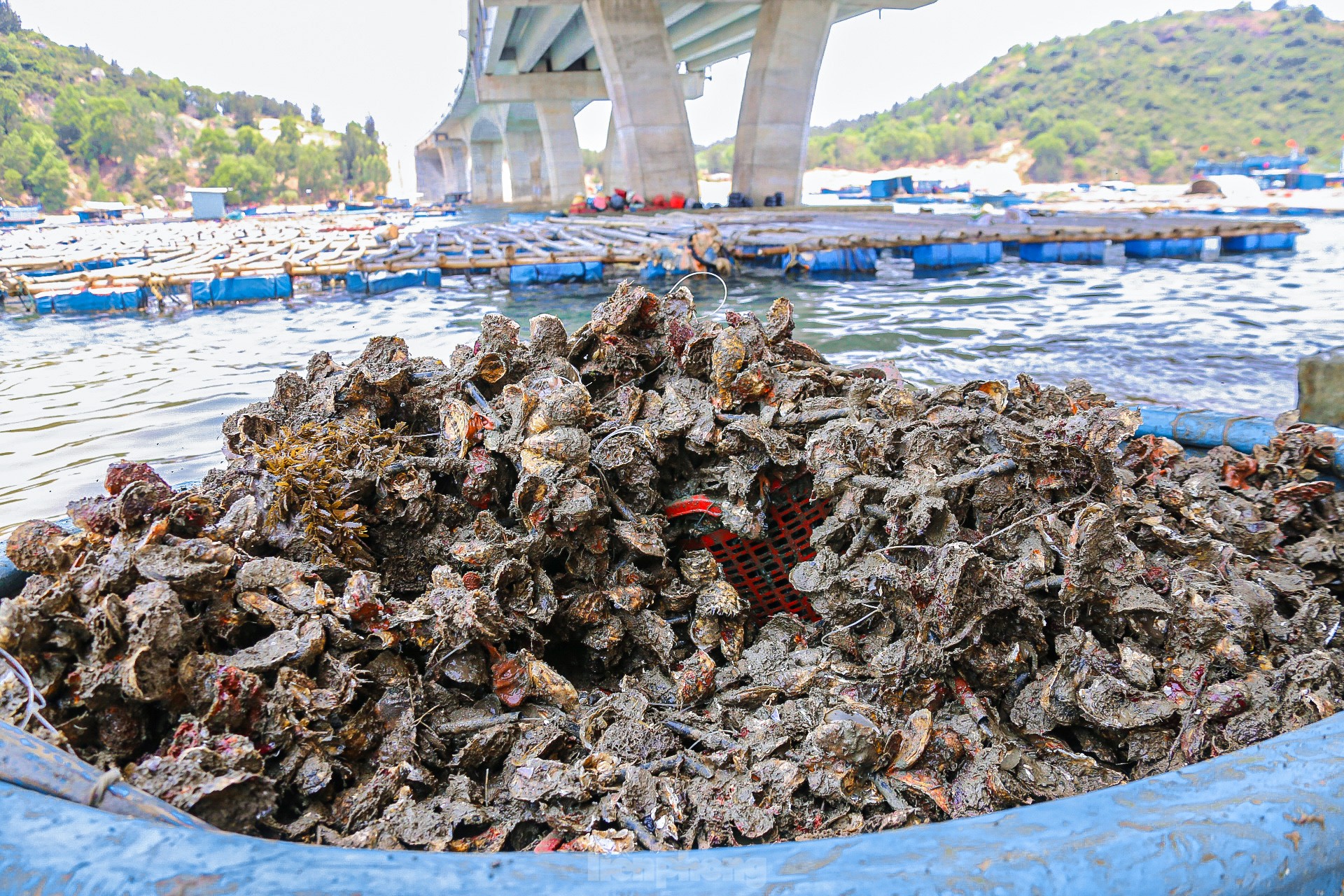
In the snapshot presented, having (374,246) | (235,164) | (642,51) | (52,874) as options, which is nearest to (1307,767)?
(52,874)

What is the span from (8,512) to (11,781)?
3989 mm

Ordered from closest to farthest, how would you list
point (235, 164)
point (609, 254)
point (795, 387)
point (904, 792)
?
point (904, 792)
point (795, 387)
point (609, 254)
point (235, 164)

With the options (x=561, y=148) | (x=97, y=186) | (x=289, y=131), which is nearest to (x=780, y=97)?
(x=561, y=148)

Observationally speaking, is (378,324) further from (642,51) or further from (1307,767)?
(642,51)

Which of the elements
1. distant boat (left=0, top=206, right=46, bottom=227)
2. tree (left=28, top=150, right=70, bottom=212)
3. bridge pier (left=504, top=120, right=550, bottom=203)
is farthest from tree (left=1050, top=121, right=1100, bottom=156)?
tree (left=28, top=150, right=70, bottom=212)

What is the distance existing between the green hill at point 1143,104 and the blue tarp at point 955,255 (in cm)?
6971

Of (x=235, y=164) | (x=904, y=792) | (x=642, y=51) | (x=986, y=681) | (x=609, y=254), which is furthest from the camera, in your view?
(x=235, y=164)

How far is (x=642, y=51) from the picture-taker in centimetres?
2066

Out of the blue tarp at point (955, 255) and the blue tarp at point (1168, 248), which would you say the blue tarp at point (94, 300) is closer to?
the blue tarp at point (955, 255)

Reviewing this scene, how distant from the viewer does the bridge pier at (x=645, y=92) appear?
20.3 metres

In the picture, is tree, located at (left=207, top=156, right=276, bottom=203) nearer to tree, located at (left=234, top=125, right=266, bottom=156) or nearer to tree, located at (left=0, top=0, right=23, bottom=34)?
tree, located at (left=234, top=125, right=266, bottom=156)

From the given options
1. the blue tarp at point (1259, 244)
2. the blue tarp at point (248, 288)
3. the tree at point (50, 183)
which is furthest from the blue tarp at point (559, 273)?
the tree at point (50, 183)

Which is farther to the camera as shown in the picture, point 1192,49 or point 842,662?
point 1192,49

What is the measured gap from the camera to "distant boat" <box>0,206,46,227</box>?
46972mm
